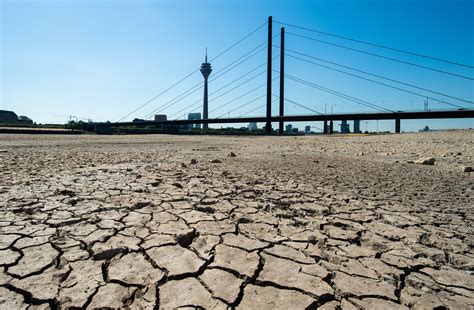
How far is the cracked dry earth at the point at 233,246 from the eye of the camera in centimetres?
105

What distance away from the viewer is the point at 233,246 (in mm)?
1457

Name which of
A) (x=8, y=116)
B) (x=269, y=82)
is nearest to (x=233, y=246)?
(x=269, y=82)

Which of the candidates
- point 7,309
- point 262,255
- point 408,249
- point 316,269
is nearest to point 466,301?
point 408,249

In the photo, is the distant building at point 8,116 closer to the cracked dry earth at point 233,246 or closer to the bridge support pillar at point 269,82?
the bridge support pillar at point 269,82

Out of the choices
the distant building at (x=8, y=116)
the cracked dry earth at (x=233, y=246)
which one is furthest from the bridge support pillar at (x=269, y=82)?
the distant building at (x=8, y=116)

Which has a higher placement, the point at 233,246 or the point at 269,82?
the point at 269,82

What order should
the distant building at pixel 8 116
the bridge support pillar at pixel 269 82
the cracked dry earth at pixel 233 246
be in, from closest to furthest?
the cracked dry earth at pixel 233 246 → the bridge support pillar at pixel 269 82 → the distant building at pixel 8 116

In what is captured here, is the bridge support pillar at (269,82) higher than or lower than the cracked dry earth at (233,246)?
higher

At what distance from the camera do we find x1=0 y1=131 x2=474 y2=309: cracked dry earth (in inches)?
41.2

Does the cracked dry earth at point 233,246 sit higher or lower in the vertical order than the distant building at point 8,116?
lower

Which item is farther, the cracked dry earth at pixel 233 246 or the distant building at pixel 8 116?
the distant building at pixel 8 116

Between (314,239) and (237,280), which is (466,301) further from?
(237,280)

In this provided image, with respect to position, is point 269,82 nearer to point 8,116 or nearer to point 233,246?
point 233,246

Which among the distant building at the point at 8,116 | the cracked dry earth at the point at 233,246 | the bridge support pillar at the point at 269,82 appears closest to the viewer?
the cracked dry earth at the point at 233,246
